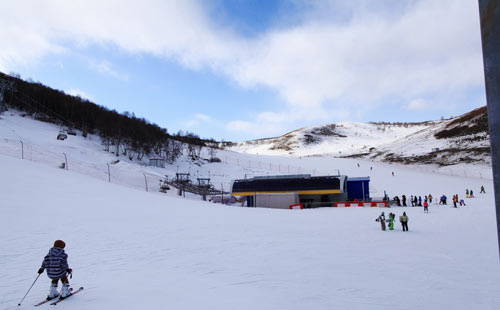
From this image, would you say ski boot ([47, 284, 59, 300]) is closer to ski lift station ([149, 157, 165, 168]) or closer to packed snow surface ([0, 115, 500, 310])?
packed snow surface ([0, 115, 500, 310])

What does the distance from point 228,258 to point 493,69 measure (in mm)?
9102

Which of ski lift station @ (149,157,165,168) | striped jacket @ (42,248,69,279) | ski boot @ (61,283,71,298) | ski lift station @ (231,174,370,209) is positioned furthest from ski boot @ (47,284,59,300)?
ski lift station @ (149,157,165,168)

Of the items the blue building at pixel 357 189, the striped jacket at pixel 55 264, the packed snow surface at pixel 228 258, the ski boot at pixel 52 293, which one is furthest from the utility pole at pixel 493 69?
the blue building at pixel 357 189

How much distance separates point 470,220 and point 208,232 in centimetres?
1694

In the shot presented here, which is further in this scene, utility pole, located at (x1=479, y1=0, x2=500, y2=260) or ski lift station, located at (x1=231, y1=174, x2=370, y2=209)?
ski lift station, located at (x1=231, y1=174, x2=370, y2=209)

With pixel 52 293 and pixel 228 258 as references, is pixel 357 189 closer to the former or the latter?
pixel 228 258

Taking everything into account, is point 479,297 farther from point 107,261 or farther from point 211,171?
point 211,171

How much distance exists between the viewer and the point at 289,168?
69.9 meters

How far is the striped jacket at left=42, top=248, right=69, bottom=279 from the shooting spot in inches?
238

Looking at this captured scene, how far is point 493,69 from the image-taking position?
2471 mm

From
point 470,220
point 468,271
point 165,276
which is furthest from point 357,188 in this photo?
point 165,276

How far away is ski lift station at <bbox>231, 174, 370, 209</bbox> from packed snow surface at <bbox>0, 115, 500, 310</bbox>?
15653mm

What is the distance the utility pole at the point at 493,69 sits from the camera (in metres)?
2.38

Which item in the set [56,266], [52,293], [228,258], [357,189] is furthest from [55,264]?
[357,189]
